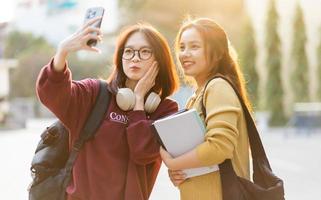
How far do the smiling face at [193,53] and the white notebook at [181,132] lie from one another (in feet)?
0.51

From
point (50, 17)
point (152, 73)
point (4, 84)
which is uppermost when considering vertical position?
point (50, 17)

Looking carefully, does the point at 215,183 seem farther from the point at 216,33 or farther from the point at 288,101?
the point at 288,101

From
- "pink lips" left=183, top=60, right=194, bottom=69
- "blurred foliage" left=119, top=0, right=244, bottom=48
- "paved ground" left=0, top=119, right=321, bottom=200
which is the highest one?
"blurred foliage" left=119, top=0, right=244, bottom=48

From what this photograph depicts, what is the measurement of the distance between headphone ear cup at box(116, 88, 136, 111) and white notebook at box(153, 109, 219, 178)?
0.41 feet

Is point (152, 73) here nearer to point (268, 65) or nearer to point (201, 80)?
point (201, 80)

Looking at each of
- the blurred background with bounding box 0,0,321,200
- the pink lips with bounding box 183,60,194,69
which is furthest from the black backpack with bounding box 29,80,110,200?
the blurred background with bounding box 0,0,321,200

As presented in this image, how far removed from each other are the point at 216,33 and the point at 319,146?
870 centimetres

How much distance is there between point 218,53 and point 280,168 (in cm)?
558

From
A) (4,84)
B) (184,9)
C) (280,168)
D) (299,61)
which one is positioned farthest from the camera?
(4,84)

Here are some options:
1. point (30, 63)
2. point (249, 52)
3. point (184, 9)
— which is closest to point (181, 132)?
point (249, 52)

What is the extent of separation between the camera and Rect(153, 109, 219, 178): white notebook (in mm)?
1404

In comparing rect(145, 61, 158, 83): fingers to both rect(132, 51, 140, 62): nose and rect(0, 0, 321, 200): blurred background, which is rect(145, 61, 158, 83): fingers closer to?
rect(132, 51, 140, 62): nose

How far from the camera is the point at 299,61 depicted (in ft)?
47.7

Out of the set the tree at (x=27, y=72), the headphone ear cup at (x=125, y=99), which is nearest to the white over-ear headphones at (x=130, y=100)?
the headphone ear cup at (x=125, y=99)
